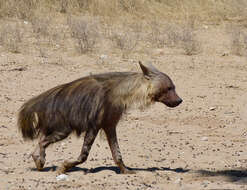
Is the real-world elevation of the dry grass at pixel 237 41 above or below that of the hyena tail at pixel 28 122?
below

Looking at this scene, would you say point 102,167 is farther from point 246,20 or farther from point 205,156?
point 246,20

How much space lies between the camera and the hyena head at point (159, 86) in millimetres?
6793

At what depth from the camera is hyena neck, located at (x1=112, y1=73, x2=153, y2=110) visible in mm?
6824

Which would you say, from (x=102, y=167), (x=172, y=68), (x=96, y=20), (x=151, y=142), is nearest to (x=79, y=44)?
(x=172, y=68)

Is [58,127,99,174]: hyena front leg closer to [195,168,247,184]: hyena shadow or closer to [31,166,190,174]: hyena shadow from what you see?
[31,166,190,174]: hyena shadow

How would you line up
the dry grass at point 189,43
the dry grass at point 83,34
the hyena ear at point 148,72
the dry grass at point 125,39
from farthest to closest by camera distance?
the dry grass at point 189,43 → the dry grass at point 125,39 → the dry grass at point 83,34 → the hyena ear at point 148,72

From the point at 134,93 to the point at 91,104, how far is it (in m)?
0.49

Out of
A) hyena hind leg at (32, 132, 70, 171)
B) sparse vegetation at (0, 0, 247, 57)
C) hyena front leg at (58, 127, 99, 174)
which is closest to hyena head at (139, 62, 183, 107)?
hyena front leg at (58, 127, 99, 174)

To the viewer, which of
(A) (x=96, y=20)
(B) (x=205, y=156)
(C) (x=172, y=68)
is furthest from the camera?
(A) (x=96, y=20)

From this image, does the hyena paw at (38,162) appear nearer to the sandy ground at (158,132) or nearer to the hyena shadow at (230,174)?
the sandy ground at (158,132)

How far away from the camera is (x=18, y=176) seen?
23.0ft

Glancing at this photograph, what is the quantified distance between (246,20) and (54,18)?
6.52m

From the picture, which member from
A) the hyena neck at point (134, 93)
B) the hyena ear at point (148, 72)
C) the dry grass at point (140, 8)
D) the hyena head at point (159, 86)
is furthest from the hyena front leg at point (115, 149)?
the dry grass at point (140, 8)

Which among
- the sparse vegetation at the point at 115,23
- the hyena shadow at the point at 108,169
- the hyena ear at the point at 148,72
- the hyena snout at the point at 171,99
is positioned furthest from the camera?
the sparse vegetation at the point at 115,23
